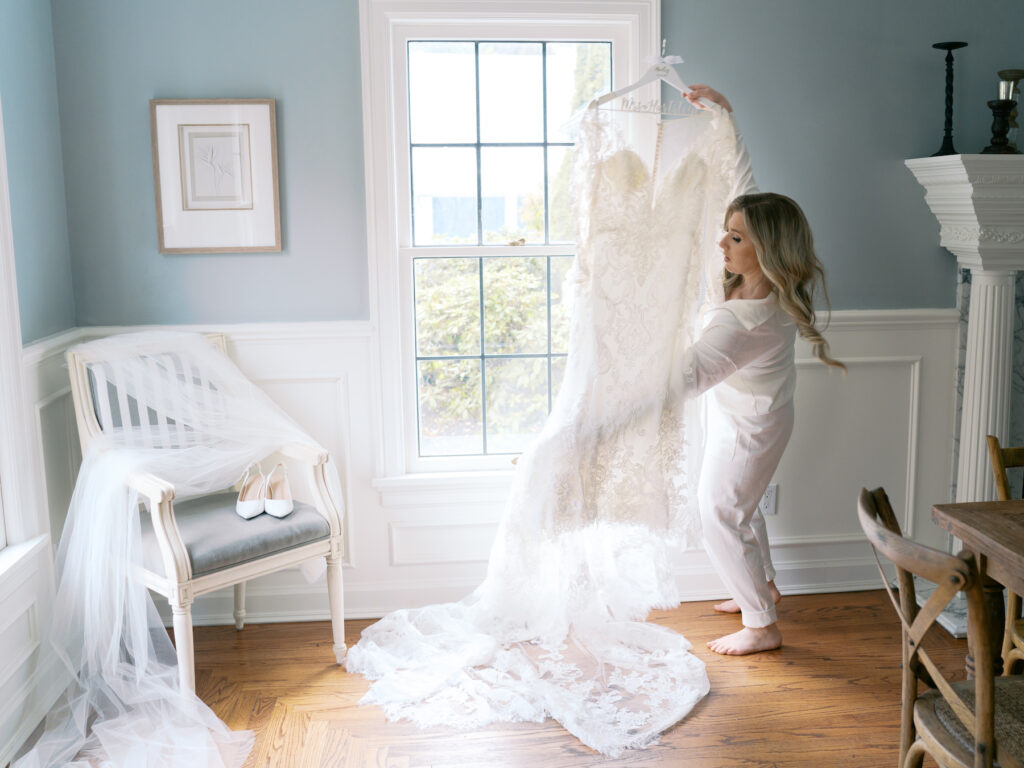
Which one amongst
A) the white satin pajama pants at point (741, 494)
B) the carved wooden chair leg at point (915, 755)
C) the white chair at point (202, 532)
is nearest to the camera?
the carved wooden chair leg at point (915, 755)

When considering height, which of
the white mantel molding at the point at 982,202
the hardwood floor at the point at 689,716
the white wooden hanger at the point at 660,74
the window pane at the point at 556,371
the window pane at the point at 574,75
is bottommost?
the hardwood floor at the point at 689,716

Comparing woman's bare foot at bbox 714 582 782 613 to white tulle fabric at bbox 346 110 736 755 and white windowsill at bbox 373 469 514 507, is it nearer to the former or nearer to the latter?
white tulle fabric at bbox 346 110 736 755

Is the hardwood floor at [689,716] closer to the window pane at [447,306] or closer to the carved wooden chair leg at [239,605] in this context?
the carved wooden chair leg at [239,605]

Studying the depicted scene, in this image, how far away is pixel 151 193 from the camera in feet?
10.2

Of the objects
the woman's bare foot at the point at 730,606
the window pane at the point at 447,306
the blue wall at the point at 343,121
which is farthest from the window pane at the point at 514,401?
the woman's bare foot at the point at 730,606

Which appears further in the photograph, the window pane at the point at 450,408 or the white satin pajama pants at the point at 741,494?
the window pane at the point at 450,408

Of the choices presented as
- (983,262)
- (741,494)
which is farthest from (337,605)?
(983,262)

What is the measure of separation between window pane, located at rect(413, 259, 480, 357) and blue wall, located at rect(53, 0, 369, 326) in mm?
216

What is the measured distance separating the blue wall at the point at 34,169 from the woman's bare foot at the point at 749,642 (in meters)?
2.40

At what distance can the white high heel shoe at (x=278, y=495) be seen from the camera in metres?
2.85

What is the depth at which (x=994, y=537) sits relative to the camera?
6.15 ft

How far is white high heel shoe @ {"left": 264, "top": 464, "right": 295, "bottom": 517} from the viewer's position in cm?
285

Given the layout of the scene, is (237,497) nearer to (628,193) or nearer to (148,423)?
(148,423)

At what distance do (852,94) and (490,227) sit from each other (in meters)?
1.37
